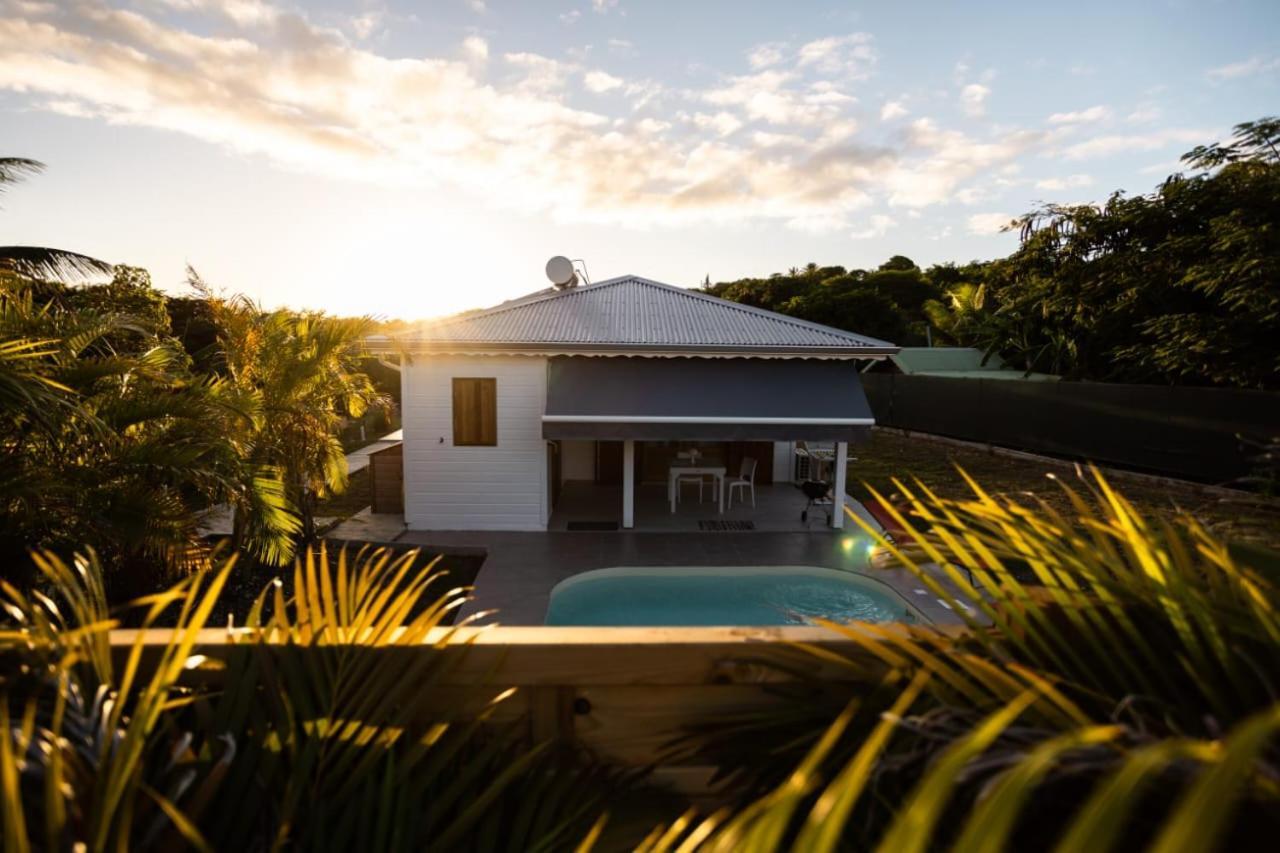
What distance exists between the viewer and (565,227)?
26.0m

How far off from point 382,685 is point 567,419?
→ 11.7m

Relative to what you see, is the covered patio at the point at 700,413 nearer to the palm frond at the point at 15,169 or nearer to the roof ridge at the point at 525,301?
the roof ridge at the point at 525,301

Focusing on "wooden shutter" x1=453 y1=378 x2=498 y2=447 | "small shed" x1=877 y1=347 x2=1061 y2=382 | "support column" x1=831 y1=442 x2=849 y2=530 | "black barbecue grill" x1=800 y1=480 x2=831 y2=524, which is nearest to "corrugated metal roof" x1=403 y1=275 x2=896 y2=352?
"wooden shutter" x1=453 y1=378 x2=498 y2=447

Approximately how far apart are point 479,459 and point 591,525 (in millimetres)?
3107

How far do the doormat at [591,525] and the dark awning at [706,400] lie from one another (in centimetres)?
246

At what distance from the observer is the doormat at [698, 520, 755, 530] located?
14648mm

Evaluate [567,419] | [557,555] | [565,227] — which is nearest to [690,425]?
[567,419]

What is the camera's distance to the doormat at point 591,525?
573 inches

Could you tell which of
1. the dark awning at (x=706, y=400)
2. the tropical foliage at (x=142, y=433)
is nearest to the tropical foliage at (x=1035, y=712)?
the tropical foliage at (x=142, y=433)

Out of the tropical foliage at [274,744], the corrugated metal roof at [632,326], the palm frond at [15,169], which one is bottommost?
the tropical foliage at [274,744]

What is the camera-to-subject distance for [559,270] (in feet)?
63.8

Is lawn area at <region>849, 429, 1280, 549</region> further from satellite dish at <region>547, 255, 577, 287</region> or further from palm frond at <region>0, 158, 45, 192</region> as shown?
palm frond at <region>0, 158, 45, 192</region>

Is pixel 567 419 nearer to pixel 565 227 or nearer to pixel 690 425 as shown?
pixel 690 425

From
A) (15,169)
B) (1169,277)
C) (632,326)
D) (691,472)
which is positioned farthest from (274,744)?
(1169,277)
